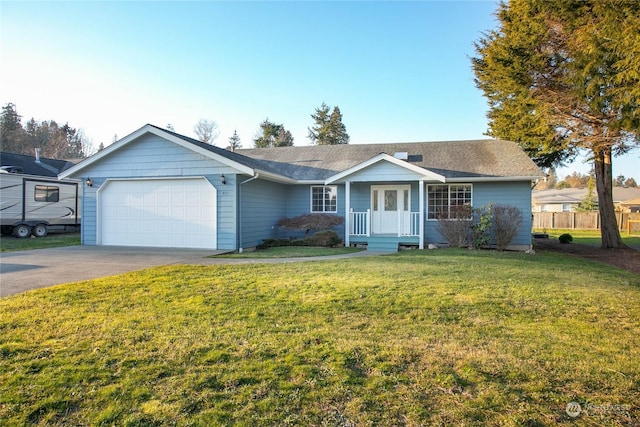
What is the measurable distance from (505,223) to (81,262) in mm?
12235

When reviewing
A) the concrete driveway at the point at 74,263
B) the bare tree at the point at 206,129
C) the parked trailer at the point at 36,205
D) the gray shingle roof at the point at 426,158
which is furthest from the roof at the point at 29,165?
the bare tree at the point at 206,129

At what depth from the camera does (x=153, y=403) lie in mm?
2697

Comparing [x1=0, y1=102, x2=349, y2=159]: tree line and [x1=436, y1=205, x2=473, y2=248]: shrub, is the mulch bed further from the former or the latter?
[x1=0, y1=102, x2=349, y2=159]: tree line

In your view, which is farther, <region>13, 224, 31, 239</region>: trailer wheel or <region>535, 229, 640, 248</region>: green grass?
<region>535, 229, 640, 248</region>: green grass

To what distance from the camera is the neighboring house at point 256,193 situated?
1189 cm

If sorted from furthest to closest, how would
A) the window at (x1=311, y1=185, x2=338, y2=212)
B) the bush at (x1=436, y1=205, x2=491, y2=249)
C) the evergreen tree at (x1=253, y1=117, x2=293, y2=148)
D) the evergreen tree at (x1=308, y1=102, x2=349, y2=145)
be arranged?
the evergreen tree at (x1=308, y1=102, x2=349, y2=145), the evergreen tree at (x1=253, y1=117, x2=293, y2=148), the window at (x1=311, y1=185, x2=338, y2=212), the bush at (x1=436, y1=205, x2=491, y2=249)

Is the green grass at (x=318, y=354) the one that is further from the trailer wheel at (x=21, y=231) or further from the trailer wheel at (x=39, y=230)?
the trailer wheel at (x=39, y=230)

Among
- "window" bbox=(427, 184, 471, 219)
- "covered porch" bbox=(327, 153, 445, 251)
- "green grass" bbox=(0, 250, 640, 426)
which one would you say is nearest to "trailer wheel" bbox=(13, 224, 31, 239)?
"green grass" bbox=(0, 250, 640, 426)

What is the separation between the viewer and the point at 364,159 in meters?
16.0

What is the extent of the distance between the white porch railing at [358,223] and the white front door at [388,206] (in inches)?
20.3

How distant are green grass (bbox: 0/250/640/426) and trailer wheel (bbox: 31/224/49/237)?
1372 centimetres

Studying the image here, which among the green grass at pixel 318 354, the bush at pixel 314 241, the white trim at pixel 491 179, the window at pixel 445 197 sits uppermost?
the white trim at pixel 491 179

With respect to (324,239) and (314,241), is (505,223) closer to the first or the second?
(324,239)

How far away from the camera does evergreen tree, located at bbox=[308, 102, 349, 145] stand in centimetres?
4105
